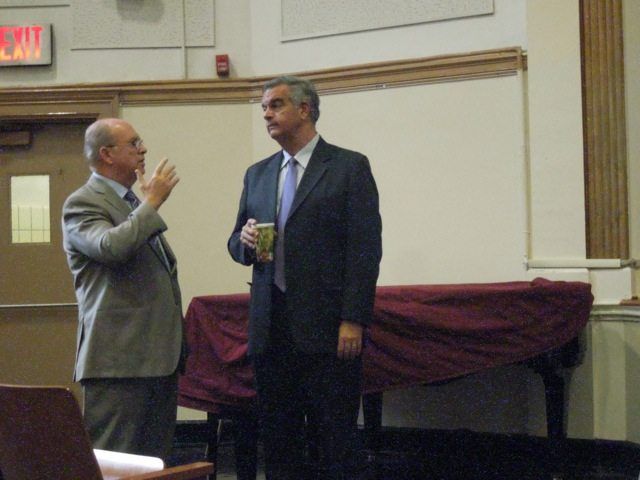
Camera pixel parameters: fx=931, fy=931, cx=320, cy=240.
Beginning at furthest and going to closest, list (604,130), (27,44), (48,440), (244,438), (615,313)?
1. (27,44)
2. (604,130)
3. (615,313)
4. (244,438)
5. (48,440)

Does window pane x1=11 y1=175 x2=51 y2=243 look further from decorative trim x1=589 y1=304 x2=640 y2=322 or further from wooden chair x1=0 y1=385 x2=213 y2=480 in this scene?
wooden chair x1=0 y1=385 x2=213 y2=480

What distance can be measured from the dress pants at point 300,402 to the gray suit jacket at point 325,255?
5cm

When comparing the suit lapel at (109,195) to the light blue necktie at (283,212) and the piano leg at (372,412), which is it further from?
the piano leg at (372,412)

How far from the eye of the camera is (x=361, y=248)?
8.63 ft

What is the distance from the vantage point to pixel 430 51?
4676 mm

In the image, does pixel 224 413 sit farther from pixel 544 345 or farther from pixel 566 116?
pixel 566 116

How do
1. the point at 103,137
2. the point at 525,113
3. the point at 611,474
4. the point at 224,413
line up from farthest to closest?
the point at 525,113 < the point at 611,474 < the point at 224,413 < the point at 103,137

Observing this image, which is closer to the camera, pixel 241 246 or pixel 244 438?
pixel 241 246

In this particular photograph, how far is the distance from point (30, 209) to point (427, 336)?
8.88 ft

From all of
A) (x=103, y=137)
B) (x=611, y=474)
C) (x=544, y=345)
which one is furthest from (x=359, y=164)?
(x=611, y=474)

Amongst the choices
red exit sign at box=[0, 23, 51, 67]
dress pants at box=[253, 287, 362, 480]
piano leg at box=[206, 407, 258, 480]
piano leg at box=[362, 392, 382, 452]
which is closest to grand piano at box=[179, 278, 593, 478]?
piano leg at box=[206, 407, 258, 480]

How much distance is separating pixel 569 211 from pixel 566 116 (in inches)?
17.2

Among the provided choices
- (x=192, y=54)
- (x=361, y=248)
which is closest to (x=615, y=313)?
(x=361, y=248)

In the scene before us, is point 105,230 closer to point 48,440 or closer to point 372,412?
point 48,440
